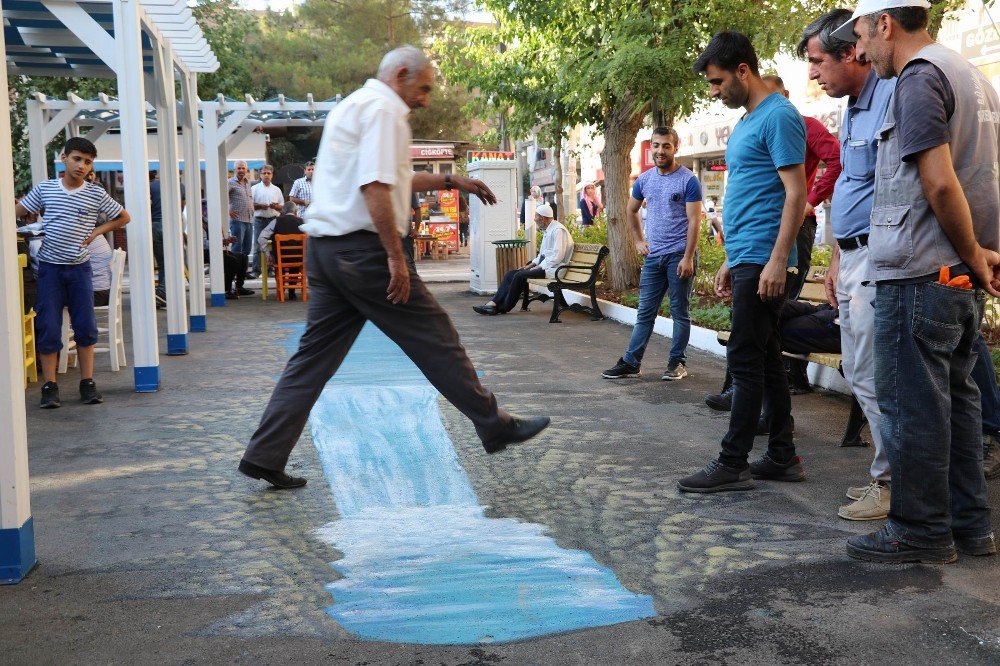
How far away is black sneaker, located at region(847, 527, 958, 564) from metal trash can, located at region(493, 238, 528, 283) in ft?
45.4

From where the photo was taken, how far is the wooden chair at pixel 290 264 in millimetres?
16812

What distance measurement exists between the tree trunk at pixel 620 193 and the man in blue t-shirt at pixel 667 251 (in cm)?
659

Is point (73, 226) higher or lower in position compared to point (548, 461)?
higher

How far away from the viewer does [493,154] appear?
37.8m

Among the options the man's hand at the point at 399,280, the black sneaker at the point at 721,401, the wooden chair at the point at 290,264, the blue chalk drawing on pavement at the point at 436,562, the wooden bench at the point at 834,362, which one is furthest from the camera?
the wooden chair at the point at 290,264

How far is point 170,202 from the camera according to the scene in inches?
400

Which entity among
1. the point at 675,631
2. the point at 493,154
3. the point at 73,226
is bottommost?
the point at 675,631

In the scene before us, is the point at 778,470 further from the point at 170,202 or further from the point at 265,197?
the point at 265,197

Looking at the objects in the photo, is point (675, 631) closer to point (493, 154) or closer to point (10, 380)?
point (10, 380)

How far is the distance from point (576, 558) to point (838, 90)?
99.6 inches

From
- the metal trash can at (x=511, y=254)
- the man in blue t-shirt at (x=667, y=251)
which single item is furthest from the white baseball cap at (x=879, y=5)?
the metal trash can at (x=511, y=254)

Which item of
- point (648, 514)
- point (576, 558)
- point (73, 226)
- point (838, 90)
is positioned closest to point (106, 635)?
point (576, 558)

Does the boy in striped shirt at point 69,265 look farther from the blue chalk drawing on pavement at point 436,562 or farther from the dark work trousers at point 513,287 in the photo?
the dark work trousers at point 513,287

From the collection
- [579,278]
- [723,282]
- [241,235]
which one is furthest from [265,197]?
[723,282]
